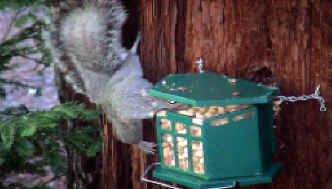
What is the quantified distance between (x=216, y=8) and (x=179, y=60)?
29 cm

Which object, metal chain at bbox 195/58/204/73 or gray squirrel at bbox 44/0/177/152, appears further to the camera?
gray squirrel at bbox 44/0/177/152

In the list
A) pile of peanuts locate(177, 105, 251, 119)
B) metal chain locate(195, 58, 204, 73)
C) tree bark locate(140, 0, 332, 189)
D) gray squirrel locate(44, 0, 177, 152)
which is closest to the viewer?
pile of peanuts locate(177, 105, 251, 119)

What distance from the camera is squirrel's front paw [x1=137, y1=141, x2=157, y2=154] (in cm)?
194

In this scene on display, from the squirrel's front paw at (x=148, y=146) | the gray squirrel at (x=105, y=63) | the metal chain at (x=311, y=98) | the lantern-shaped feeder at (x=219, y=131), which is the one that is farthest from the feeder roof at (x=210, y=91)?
the squirrel's front paw at (x=148, y=146)

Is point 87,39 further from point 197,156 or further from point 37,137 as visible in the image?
point 197,156

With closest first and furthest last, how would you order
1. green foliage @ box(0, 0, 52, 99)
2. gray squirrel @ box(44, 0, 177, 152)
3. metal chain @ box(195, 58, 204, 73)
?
metal chain @ box(195, 58, 204, 73) → gray squirrel @ box(44, 0, 177, 152) → green foliage @ box(0, 0, 52, 99)

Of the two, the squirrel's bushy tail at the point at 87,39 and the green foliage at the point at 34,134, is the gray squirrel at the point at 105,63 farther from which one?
the green foliage at the point at 34,134

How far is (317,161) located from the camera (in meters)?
1.62

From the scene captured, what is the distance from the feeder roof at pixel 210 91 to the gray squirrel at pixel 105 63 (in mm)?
280

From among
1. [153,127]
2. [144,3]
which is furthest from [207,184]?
[144,3]

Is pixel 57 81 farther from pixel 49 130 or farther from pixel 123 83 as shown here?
pixel 123 83

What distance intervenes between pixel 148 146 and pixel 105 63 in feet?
1.50

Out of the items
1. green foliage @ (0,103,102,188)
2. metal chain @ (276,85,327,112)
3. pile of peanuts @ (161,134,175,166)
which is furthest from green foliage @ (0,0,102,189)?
metal chain @ (276,85,327,112)

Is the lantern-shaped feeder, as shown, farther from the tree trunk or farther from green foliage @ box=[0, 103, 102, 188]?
green foliage @ box=[0, 103, 102, 188]
